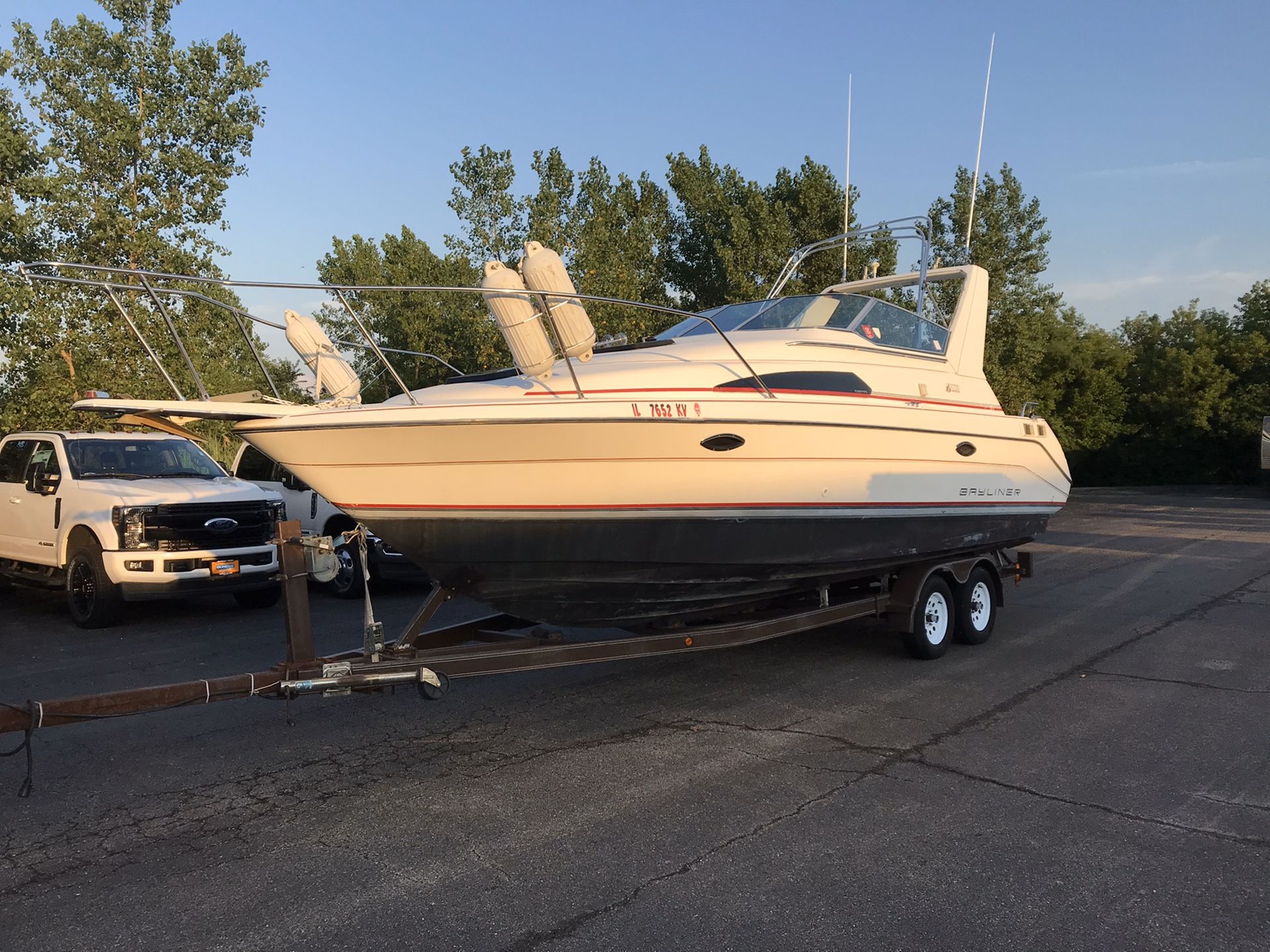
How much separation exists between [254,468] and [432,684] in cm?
847

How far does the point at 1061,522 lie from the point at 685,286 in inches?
445

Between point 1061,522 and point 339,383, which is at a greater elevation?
point 339,383

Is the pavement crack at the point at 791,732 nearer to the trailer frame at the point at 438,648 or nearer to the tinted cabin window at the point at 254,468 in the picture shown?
the trailer frame at the point at 438,648

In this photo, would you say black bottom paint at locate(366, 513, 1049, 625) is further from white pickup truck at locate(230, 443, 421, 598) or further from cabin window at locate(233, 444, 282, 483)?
cabin window at locate(233, 444, 282, 483)

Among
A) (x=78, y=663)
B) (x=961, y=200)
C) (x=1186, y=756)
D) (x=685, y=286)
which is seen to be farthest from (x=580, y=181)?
(x=1186, y=756)

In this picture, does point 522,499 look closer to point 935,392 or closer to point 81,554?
point 935,392

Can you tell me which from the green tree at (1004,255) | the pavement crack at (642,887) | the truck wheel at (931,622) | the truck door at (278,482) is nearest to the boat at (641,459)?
the truck wheel at (931,622)

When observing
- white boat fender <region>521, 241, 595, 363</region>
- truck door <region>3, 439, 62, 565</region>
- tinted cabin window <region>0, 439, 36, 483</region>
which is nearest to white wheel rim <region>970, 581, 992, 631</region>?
white boat fender <region>521, 241, 595, 363</region>

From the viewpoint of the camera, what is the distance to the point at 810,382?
6.08m

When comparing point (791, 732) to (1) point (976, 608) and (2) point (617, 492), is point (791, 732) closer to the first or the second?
(2) point (617, 492)

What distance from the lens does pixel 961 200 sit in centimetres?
2638

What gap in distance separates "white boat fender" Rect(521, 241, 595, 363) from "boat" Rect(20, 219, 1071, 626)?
0.01 meters

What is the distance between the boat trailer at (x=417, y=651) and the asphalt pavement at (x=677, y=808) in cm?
45

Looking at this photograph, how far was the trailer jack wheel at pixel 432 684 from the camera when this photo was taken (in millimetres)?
4691
